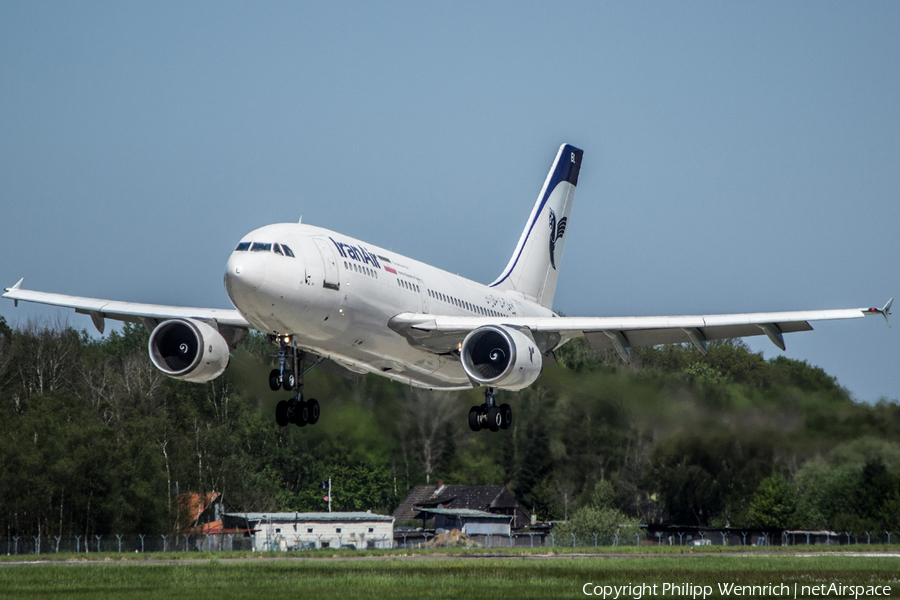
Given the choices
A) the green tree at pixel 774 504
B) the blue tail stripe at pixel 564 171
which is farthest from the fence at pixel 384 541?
the blue tail stripe at pixel 564 171

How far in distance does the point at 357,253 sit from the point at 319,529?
33.5m

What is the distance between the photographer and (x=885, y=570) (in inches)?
1309

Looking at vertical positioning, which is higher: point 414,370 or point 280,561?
point 414,370

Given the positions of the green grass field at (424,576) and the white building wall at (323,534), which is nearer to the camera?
the green grass field at (424,576)

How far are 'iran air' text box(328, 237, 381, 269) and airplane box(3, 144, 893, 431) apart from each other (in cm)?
5

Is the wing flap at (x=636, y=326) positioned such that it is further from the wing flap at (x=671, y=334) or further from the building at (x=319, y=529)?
the building at (x=319, y=529)

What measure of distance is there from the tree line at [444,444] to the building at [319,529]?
3.29 feet

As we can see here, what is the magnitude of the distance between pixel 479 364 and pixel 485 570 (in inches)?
351

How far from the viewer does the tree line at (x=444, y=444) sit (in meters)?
38.3

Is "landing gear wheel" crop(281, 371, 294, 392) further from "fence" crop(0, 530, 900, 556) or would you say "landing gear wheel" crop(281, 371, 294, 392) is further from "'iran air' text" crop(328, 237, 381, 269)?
"fence" crop(0, 530, 900, 556)

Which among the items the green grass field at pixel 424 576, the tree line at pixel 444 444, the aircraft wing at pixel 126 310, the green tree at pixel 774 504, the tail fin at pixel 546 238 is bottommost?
the green grass field at pixel 424 576

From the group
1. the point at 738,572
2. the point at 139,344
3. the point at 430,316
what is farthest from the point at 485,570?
the point at 139,344

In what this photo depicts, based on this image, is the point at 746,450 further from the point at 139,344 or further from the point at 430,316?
the point at 139,344

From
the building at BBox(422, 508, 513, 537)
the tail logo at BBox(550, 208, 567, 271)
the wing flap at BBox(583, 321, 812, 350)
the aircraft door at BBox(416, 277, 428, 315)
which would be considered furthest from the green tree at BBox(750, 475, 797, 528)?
the building at BBox(422, 508, 513, 537)
